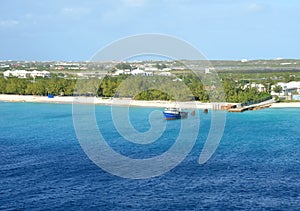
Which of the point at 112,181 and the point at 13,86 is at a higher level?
the point at 13,86

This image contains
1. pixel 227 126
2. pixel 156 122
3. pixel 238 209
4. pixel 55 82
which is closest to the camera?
pixel 238 209

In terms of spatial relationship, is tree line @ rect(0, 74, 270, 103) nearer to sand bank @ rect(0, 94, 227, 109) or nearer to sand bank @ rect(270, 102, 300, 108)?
sand bank @ rect(0, 94, 227, 109)

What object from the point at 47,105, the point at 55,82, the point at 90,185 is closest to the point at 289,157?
the point at 90,185

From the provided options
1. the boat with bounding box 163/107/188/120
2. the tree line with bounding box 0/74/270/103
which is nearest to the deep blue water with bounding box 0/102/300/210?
the boat with bounding box 163/107/188/120

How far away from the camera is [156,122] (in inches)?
570

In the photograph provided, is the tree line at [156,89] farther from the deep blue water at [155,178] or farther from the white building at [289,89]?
Result: the deep blue water at [155,178]

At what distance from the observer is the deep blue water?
651cm

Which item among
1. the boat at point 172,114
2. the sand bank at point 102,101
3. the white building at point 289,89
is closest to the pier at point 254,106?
the sand bank at point 102,101

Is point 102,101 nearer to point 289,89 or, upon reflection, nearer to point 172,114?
point 172,114

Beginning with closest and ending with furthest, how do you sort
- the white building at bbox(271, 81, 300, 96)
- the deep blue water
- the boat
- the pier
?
the deep blue water < the boat < the pier < the white building at bbox(271, 81, 300, 96)

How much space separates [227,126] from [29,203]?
780 cm

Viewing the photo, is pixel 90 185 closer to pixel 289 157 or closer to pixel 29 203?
pixel 29 203

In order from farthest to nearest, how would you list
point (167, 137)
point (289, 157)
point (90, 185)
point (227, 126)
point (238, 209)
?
1. point (227, 126)
2. point (167, 137)
3. point (289, 157)
4. point (90, 185)
5. point (238, 209)

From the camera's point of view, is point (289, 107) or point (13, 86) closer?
point (289, 107)
